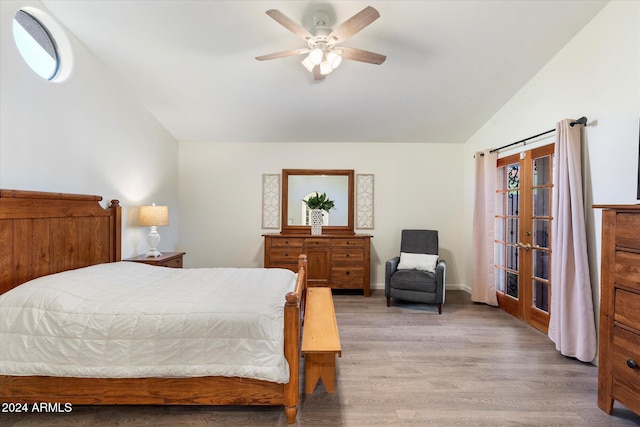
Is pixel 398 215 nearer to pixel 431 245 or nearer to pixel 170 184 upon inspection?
pixel 431 245

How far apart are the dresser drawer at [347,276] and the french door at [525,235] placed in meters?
1.79

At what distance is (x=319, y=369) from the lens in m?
2.06

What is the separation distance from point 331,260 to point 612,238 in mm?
3094

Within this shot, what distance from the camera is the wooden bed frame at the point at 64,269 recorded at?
71.1 inches

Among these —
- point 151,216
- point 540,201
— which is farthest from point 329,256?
point 540,201

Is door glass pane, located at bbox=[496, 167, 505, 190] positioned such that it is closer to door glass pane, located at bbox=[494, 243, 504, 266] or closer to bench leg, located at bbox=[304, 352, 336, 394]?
door glass pane, located at bbox=[494, 243, 504, 266]

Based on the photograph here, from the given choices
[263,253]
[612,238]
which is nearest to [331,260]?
[263,253]

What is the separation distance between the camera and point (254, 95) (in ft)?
12.1

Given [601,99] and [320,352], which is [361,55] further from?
[320,352]

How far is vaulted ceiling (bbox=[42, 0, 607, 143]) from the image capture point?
98.3 inches

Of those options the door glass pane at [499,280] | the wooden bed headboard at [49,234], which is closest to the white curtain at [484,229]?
the door glass pane at [499,280]

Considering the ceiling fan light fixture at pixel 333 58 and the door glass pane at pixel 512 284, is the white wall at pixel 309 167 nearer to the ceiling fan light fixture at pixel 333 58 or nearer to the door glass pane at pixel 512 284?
the door glass pane at pixel 512 284

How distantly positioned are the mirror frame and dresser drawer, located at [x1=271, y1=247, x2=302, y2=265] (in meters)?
0.48

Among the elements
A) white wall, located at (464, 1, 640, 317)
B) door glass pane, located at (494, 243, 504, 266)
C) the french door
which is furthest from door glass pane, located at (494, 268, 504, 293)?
white wall, located at (464, 1, 640, 317)
